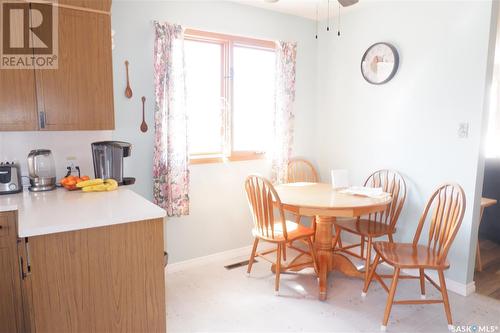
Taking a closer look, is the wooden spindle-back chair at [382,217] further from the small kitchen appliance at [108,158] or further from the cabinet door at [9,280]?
the cabinet door at [9,280]

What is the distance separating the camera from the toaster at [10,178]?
2119mm

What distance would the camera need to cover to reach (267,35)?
3.46 meters

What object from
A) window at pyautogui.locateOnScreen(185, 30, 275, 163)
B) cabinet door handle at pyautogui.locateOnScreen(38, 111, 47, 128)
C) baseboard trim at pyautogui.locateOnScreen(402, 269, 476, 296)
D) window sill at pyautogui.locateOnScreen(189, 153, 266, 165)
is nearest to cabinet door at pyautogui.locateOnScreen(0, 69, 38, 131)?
cabinet door handle at pyautogui.locateOnScreen(38, 111, 47, 128)

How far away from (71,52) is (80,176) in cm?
86

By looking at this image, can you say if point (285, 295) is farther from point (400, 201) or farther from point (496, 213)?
point (496, 213)

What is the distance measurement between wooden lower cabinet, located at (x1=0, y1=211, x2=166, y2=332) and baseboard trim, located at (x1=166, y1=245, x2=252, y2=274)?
135 centimetres

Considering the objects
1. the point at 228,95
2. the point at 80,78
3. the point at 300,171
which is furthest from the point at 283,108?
the point at 80,78

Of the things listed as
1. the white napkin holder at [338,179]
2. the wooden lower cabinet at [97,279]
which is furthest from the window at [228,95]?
the wooden lower cabinet at [97,279]

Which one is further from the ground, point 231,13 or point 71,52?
point 231,13

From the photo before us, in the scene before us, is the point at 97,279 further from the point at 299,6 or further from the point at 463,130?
the point at 299,6

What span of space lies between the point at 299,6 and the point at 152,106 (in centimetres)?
171

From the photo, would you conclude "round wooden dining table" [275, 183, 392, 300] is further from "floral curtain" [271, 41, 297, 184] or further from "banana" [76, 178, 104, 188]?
"banana" [76, 178, 104, 188]

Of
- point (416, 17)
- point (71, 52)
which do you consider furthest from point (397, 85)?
point (71, 52)

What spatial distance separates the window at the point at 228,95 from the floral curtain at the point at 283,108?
0.08m
